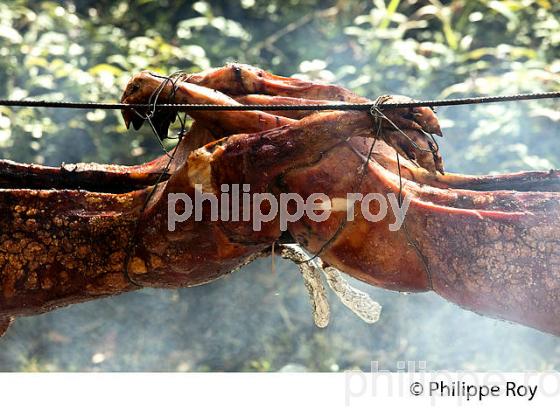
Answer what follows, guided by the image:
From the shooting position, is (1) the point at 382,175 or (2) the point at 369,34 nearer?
(1) the point at 382,175

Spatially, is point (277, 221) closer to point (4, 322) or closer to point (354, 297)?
point (354, 297)

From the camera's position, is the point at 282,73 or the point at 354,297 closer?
the point at 354,297

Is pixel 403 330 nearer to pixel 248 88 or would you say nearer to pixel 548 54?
pixel 548 54

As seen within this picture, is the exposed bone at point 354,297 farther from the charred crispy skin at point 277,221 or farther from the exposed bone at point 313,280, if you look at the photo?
the charred crispy skin at point 277,221

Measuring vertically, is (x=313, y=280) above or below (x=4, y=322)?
above

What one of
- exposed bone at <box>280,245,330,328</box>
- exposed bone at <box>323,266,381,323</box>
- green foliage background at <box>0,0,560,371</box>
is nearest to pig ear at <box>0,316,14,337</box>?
exposed bone at <box>280,245,330,328</box>

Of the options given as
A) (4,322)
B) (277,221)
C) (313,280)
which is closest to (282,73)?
(313,280)
